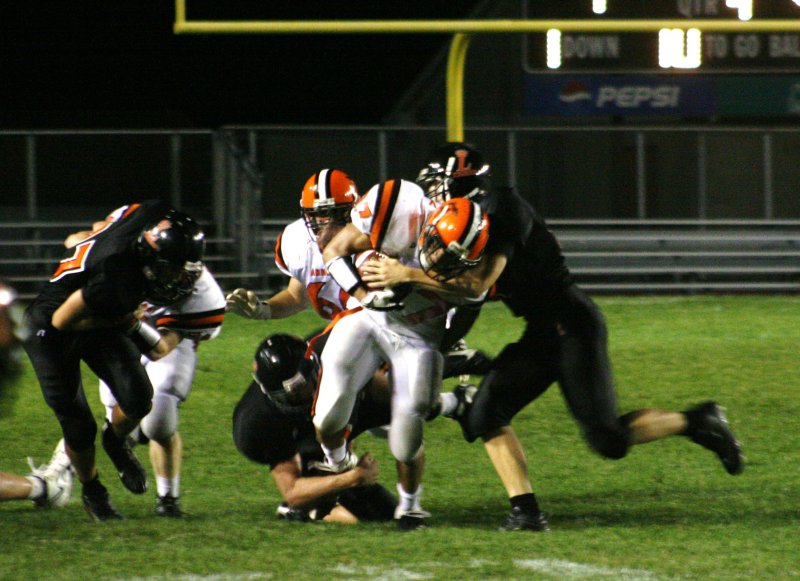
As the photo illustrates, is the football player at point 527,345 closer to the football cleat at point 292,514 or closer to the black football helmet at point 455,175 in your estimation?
the black football helmet at point 455,175

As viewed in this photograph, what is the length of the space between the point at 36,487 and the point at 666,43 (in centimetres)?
484

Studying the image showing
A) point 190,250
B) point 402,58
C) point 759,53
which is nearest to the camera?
point 190,250

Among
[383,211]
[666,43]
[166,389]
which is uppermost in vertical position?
[666,43]

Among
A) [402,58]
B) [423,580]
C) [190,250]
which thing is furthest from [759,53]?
[402,58]

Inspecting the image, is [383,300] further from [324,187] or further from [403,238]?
[324,187]

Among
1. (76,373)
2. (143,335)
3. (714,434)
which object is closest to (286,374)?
(143,335)

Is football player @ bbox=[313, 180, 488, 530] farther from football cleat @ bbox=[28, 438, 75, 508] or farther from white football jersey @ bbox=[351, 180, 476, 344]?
football cleat @ bbox=[28, 438, 75, 508]

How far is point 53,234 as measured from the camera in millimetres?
13414

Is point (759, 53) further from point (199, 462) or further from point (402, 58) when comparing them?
point (402, 58)

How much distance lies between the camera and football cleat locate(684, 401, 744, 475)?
511 centimetres

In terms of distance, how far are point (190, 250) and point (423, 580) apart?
5.15 feet

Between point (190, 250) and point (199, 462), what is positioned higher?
point (190, 250)

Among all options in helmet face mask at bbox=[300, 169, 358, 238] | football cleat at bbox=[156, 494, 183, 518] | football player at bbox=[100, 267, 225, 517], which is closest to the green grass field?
football cleat at bbox=[156, 494, 183, 518]

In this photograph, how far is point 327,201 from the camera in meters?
5.38
